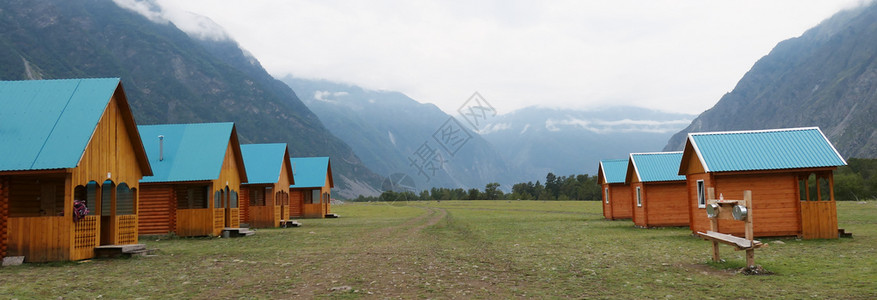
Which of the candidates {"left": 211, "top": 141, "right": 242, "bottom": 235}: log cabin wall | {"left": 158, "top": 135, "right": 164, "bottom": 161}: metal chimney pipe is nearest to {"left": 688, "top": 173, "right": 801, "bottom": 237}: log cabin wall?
{"left": 211, "top": 141, "right": 242, "bottom": 235}: log cabin wall

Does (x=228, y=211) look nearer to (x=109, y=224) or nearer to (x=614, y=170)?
(x=109, y=224)

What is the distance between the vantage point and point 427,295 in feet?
36.8

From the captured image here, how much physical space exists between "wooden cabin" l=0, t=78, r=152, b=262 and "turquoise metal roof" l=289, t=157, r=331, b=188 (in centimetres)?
3294

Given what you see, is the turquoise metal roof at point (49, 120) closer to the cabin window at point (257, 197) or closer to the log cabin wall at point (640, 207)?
the cabin window at point (257, 197)

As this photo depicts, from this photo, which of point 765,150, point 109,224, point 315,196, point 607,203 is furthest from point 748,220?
point 315,196

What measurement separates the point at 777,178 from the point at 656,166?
34.7 ft

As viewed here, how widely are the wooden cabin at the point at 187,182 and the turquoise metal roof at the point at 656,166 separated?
74.2 feet

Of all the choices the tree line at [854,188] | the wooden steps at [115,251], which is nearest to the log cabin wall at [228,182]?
the wooden steps at [115,251]

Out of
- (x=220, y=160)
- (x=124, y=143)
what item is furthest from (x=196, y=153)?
(x=124, y=143)

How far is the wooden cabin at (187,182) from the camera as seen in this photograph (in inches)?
1165

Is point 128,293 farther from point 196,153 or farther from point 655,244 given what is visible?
point 196,153

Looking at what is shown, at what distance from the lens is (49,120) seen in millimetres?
19219

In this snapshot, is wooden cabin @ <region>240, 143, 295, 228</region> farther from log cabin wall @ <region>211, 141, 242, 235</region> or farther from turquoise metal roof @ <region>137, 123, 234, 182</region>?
turquoise metal roof @ <region>137, 123, 234, 182</region>

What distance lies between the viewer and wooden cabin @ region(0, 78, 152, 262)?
58.6 feet
